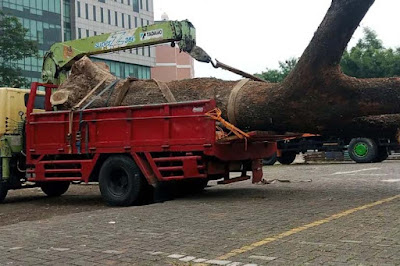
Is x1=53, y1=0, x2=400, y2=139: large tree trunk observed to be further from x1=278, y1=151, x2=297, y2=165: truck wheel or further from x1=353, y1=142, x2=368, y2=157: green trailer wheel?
x1=278, y1=151, x2=297, y2=165: truck wheel

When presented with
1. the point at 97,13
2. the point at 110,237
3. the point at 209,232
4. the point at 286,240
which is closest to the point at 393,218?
the point at 286,240

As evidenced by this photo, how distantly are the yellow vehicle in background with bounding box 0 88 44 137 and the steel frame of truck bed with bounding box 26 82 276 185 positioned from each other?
0.46 metres

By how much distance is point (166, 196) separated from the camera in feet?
32.3

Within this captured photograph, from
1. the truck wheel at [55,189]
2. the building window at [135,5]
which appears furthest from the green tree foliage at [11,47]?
the building window at [135,5]

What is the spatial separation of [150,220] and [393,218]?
321cm

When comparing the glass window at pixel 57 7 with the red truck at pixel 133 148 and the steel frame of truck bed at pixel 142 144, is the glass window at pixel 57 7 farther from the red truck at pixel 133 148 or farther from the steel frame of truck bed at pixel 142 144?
the red truck at pixel 133 148

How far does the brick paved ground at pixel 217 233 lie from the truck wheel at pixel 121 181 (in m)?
0.56

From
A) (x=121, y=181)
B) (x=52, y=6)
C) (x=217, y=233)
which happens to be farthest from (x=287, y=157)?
(x=52, y=6)

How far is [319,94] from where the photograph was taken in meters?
8.55

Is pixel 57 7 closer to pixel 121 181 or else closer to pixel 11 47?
pixel 11 47

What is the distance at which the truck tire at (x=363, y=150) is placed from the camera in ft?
67.6

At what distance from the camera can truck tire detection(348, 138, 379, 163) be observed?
20.6 meters

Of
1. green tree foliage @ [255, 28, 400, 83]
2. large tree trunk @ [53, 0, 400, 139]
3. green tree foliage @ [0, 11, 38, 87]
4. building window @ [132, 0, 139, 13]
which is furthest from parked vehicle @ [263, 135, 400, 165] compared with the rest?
building window @ [132, 0, 139, 13]

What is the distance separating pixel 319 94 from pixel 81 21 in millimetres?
57865
